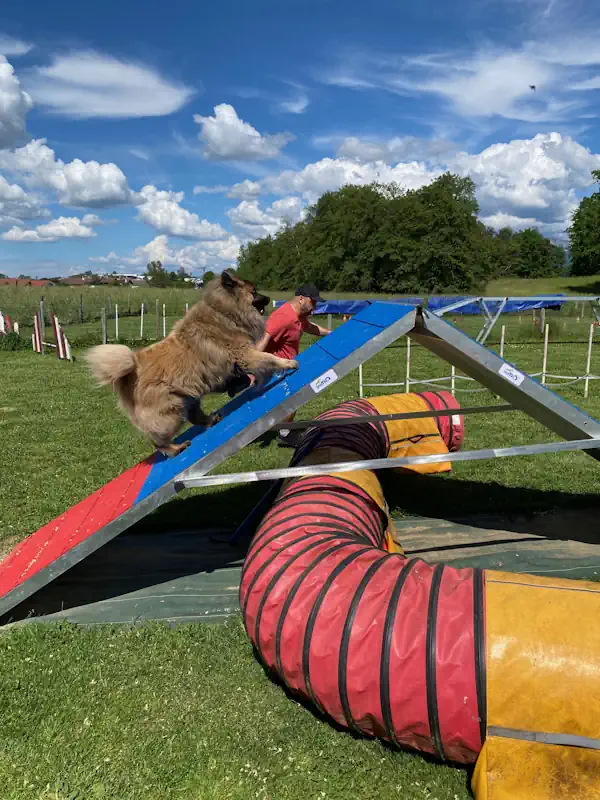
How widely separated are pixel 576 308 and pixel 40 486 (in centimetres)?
3801

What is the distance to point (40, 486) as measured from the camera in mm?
7238

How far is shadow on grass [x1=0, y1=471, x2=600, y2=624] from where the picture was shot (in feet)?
15.6

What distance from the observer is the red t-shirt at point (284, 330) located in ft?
23.9

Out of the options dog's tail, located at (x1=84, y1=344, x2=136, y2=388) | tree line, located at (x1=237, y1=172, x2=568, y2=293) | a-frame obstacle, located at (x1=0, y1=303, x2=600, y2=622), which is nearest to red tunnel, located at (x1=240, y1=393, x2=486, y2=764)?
a-frame obstacle, located at (x1=0, y1=303, x2=600, y2=622)

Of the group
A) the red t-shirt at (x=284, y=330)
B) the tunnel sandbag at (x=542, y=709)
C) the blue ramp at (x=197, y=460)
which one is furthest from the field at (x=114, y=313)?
the tunnel sandbag at (x=542, y=709)

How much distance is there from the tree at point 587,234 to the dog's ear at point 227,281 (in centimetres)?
7333

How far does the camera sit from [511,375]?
410cm

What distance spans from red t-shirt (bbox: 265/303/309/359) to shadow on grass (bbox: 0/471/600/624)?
1777 mm

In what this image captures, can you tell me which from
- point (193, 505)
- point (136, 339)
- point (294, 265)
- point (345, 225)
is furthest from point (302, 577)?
point (294, 265)

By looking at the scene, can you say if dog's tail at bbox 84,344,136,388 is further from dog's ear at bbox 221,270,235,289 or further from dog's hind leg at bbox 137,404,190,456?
dog's ear at bbox 221,270,235,289

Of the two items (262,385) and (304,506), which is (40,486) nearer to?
(262,385)

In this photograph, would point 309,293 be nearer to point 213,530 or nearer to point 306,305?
point 306,305

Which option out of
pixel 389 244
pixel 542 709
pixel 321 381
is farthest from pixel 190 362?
pixel 389 244

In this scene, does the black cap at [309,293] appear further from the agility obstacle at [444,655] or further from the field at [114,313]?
the field at [114,313]
